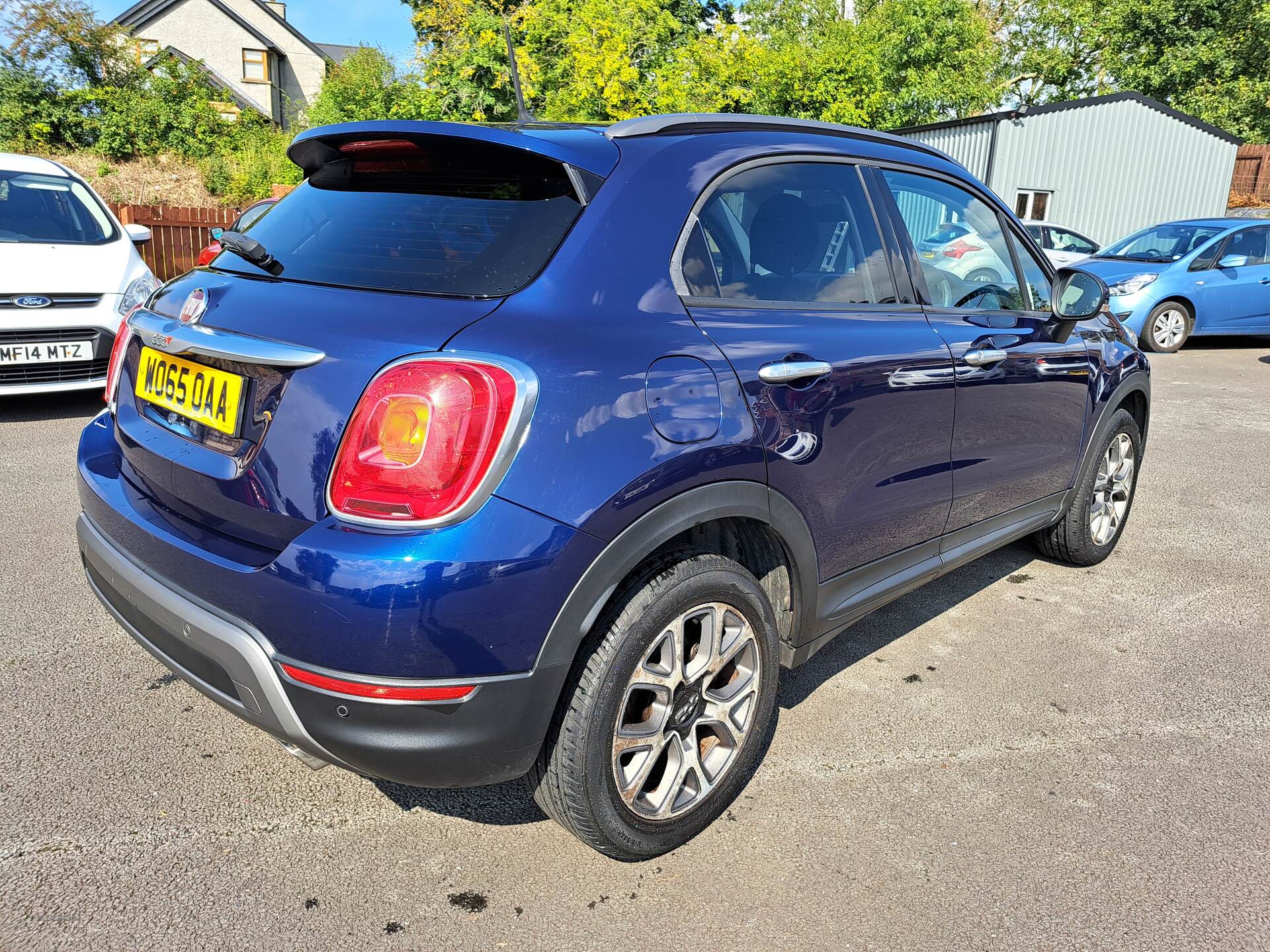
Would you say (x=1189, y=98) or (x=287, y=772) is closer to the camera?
(x=287, y=772)

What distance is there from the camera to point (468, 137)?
2.29m

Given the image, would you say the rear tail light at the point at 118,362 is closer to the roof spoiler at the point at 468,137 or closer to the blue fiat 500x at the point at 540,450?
the blue fiat 500x at the point at 540,450

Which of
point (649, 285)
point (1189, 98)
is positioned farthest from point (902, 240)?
point (1189, 98)

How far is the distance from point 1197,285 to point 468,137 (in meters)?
12.0

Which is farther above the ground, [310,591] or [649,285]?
[649,285]

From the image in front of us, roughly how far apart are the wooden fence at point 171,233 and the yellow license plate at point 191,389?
1205cm

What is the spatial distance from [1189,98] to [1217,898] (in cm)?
3530

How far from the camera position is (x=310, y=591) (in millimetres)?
1853

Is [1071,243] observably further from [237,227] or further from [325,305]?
[325,305]

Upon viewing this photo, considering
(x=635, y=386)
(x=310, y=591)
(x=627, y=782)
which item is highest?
(x=635, y=386)

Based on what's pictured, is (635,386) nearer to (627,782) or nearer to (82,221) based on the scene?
(627,782)

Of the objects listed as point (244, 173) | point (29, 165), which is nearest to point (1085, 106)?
point (29, 165)

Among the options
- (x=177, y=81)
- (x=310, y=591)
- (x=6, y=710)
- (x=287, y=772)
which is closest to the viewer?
(x=310, y=591)

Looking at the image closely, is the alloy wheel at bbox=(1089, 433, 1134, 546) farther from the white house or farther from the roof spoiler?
the white house
